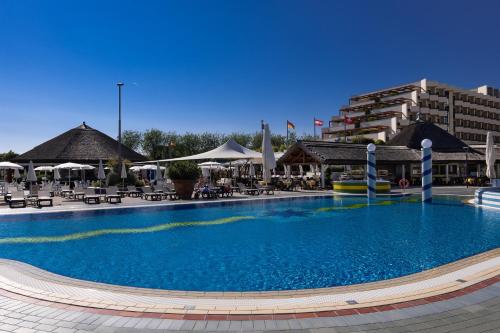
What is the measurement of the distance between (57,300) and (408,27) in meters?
21.6

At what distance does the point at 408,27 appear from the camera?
19.9m

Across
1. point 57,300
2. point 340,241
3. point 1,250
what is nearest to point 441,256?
point 340,241

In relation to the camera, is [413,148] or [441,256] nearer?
[441,256]

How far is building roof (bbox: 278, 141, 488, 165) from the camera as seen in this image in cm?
2678

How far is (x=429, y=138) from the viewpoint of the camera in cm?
3534

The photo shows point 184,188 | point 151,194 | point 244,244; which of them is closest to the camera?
point 244,244

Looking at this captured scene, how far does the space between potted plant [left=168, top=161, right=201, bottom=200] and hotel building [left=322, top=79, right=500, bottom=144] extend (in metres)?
46.3

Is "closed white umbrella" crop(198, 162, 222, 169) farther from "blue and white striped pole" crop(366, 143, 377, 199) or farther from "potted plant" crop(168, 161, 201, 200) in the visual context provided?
"blue and white striped pole" crop(366, 143, 377, 199)

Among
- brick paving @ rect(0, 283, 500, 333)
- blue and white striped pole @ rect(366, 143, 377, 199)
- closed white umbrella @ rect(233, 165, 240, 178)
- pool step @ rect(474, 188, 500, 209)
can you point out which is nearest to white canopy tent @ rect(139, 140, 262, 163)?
blue and white striped pole @ rect(366, 143, 377, 199)

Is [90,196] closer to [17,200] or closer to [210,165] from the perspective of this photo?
[17,200]

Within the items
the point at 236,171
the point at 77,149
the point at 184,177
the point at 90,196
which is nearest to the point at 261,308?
the point at 184,177

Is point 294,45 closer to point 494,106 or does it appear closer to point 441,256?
point 441,256

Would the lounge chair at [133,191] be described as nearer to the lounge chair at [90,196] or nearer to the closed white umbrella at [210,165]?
the lounge chair at [90,196]

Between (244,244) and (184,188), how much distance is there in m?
10.7
